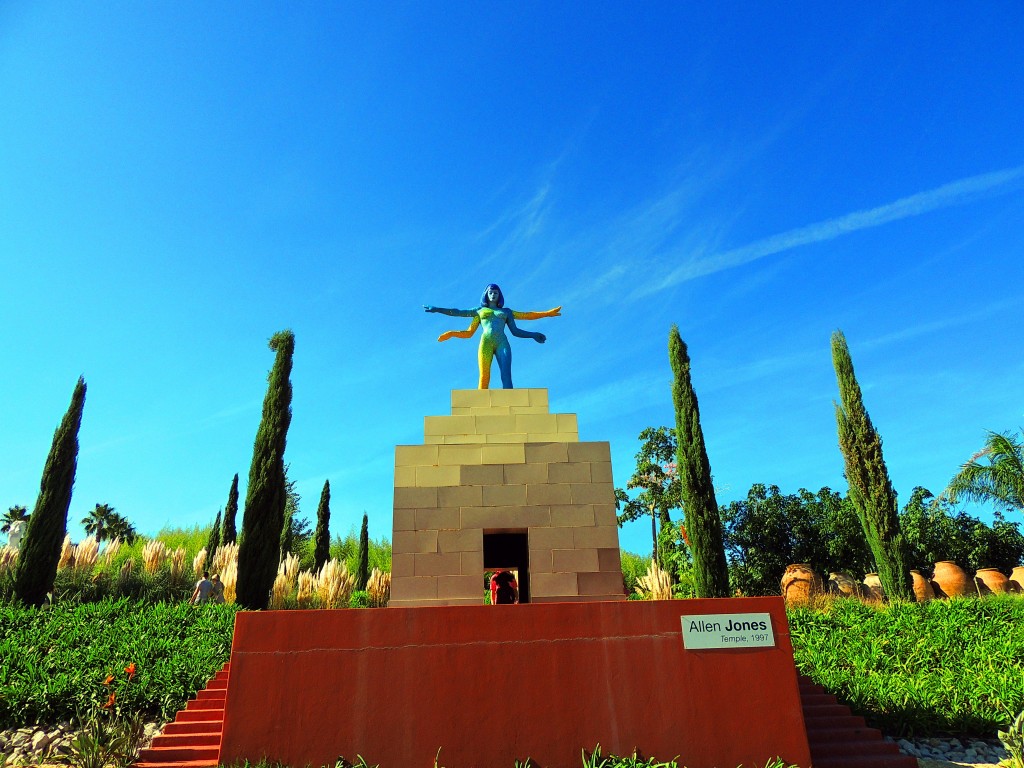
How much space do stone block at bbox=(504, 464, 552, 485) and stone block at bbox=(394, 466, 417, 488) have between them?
1.22m

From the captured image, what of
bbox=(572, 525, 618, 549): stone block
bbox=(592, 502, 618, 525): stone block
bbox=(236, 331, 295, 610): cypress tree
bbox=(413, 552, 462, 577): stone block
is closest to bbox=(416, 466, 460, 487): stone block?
bbox=(413, 552, 462, 577): stone block

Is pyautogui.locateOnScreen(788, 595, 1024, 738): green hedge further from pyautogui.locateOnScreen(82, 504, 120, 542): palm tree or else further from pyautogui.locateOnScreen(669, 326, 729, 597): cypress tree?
pyautogui.locateOnScreen(82, 504, 120, 542): palm tree

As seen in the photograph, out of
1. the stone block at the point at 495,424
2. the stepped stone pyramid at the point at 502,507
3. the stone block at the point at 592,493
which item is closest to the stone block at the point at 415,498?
the stepped stone pyramid at the point at 502,507

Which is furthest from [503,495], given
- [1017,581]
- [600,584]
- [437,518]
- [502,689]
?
[1017,581]

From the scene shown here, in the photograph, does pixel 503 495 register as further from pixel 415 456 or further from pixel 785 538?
pixel 785 538

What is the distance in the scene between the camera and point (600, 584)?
8.27m

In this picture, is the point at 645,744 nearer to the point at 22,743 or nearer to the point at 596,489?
the point at 596,489

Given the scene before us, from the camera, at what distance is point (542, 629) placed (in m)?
6.66

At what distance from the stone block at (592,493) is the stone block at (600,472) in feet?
0.22

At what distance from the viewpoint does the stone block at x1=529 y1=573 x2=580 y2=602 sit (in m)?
8.19

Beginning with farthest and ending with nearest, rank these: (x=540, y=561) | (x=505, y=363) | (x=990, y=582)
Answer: (x=990, y=582), (x=505, y=363), (x=540, y=561)

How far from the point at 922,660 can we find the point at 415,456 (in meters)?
8.82

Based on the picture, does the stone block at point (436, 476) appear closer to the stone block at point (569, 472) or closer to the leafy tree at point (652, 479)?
the stone block at point (569, 472)

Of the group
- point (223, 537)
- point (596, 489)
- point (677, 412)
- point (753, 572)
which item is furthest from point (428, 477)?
point (223, 537)
